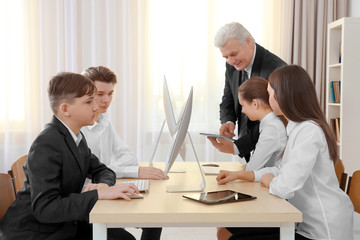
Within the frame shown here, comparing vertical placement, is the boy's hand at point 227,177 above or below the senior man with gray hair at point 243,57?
below

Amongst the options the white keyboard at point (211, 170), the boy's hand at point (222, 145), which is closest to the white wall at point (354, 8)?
the boy's hand at point (222, 145)

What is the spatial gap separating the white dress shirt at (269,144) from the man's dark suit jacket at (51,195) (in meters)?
0.81

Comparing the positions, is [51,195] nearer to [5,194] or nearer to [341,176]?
[5,194]

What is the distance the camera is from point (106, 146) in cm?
224

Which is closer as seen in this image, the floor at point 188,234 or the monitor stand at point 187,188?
the monitor stand at point 187,188

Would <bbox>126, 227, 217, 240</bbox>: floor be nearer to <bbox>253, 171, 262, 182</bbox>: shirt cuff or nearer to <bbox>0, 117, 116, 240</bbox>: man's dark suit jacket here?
<bbox>253, 171, 262, 182</bbox>: shirt cuff

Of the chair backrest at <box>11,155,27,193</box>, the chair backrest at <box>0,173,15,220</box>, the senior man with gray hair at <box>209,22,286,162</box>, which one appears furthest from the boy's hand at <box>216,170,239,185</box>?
the chair backrest at <box>11,155,27,193</box>

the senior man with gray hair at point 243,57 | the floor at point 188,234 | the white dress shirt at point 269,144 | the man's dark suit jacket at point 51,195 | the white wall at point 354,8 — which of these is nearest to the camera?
the man's dark suit jacket at point 51,195

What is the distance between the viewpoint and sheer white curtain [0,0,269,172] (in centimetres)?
443

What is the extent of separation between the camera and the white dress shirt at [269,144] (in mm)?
1909

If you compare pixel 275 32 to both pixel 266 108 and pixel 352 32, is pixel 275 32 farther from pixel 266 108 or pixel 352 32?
pixel 266 108

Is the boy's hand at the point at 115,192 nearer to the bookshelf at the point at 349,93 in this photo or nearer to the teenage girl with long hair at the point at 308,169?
the teenage girl with long hair at the point at 308,169

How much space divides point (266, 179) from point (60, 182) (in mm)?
828

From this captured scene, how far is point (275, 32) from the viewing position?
4438 mm
